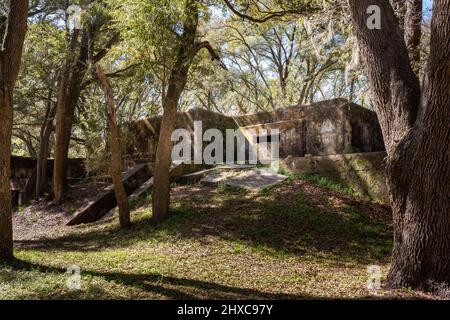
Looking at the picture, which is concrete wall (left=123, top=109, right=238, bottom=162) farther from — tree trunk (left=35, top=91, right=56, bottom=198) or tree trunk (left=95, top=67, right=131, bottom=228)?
tree trunk (left=95, top=67, right=131, bottom=228)

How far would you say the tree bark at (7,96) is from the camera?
20.1ft

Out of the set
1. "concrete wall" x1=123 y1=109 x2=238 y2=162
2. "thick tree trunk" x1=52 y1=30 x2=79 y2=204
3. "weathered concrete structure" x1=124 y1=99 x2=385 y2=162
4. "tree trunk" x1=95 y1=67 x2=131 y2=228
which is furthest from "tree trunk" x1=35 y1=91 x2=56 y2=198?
"tree trunk" x1=95 y1=67 x2=131 y2=228

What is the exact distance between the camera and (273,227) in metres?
8.40

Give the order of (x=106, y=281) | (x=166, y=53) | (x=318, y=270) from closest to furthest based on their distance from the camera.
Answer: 1. (x=106, y=281)
2. (x=318, y=270)
3. (x=166, y=53)

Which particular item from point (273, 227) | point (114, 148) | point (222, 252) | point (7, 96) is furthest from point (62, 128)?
point (222, 252)

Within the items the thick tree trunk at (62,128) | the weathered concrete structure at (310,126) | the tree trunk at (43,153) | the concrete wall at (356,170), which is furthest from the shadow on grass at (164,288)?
the tree trunk at (43,153)

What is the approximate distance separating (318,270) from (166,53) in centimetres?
517

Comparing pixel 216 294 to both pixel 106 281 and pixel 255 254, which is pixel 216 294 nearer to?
pixel 106 281

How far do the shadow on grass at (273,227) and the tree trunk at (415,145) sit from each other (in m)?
2.03

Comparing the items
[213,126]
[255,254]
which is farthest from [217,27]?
[255,254]

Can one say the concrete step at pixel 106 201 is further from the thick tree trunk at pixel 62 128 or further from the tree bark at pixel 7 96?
the tree bark at pixel 7 96

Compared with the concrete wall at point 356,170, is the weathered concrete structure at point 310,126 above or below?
above

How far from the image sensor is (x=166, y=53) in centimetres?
863

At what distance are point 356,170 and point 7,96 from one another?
26.1 feet
